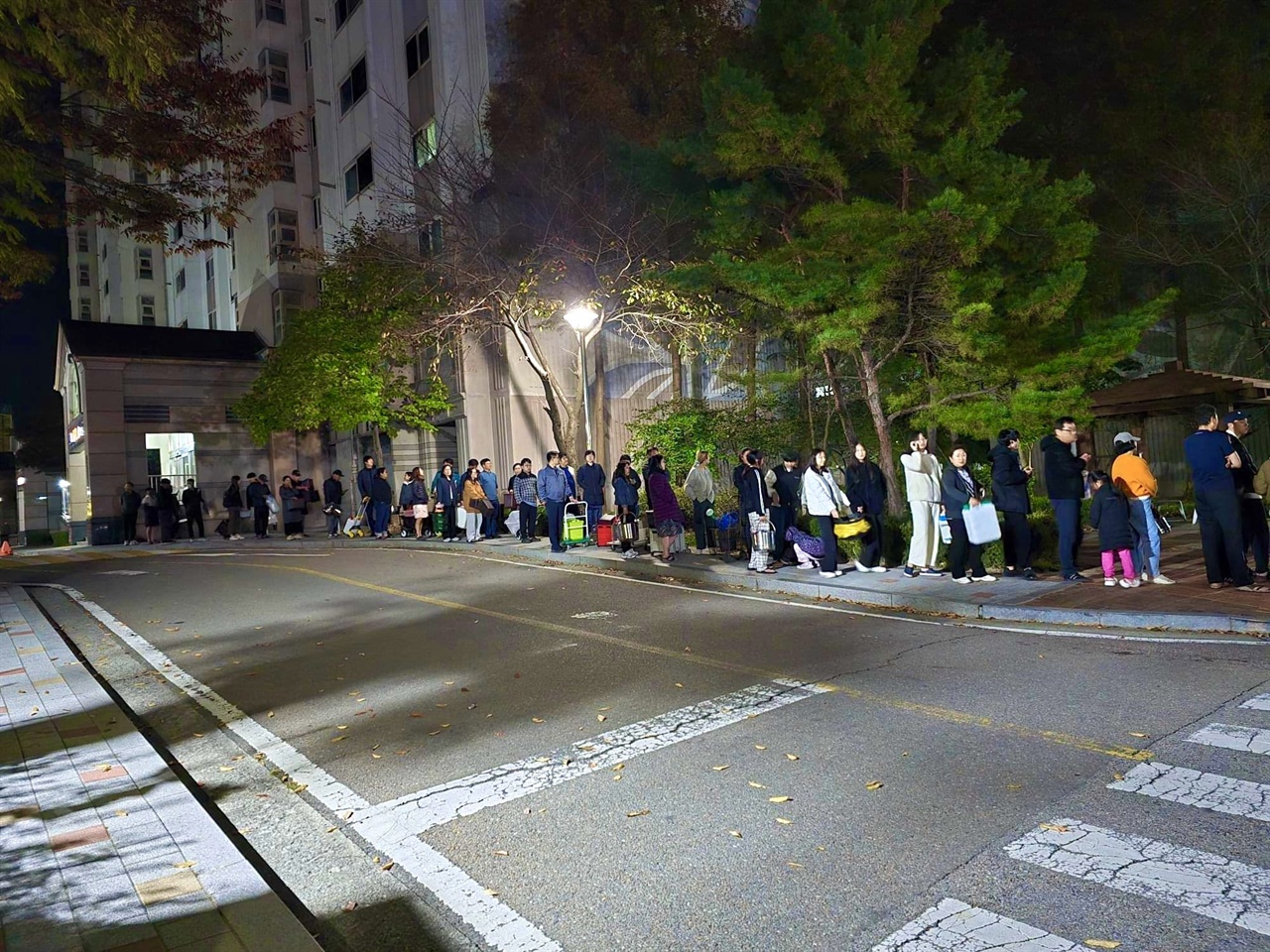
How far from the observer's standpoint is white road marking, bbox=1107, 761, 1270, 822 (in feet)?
13.5

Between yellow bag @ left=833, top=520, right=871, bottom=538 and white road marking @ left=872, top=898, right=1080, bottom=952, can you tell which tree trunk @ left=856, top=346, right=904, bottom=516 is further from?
white road marking @ left=872, top=898, right=1080, bottom=952

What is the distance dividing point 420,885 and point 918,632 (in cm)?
585

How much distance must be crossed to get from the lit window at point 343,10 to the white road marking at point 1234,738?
33.1 meters

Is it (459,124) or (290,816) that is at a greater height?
(459,124)

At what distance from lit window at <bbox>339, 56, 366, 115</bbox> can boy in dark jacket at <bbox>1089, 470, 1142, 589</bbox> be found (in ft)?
93.1

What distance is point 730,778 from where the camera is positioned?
191 inches

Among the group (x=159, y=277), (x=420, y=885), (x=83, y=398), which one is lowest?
(x=420, y=885)

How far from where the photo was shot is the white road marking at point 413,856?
3.45m

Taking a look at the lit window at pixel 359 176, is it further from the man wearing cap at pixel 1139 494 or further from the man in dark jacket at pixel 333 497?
the man wearing cap at pixel 1139 494

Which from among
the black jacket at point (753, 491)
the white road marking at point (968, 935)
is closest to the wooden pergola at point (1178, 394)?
the black jacket at point (753, 491)

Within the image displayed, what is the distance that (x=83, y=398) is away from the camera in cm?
2983

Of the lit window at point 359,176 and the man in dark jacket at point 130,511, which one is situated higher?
the lit window at point 359,176

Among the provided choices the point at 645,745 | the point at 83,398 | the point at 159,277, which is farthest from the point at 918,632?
the point at 159,277

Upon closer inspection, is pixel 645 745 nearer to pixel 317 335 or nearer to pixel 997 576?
pixel 997 576
